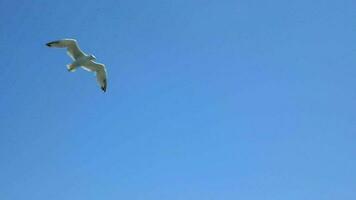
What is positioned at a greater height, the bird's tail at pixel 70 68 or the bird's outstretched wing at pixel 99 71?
the bird's outstretched wing at pixel 99 71

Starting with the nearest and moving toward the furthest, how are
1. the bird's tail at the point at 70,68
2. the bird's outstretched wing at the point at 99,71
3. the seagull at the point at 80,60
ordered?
the bird's tail at the point at 70,68 < the seagull at the point at 80,60 < the bird's outstretched wing at the point at 99,71

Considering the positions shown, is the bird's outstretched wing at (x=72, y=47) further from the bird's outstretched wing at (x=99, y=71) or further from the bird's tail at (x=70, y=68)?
the bird's outstretched wing at (x=99, y=71)

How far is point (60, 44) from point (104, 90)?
5.19 m

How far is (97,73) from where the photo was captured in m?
63.1

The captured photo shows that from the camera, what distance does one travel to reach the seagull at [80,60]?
60609mm

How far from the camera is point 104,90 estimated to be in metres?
62.7

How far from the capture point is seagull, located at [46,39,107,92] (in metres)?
60.6

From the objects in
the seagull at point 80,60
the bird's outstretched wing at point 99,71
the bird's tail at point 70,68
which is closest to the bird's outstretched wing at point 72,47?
the seagull at point 80,60

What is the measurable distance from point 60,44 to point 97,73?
4149 millimetres

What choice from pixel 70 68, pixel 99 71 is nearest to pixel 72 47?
pixel 70 68

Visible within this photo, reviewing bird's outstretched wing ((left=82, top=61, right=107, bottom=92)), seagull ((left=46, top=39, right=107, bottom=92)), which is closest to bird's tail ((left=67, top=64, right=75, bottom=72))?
seagull ((left=46, top=39, right=107, bottom=92))

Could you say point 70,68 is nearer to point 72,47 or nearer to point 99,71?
point 72,47

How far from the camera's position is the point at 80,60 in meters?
61.2

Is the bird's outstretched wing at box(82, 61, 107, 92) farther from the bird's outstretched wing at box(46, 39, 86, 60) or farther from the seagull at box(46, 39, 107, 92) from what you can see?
the bird's outstretched wing at box(46, 39, 86, 60)
